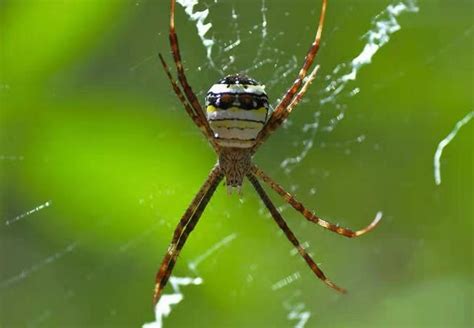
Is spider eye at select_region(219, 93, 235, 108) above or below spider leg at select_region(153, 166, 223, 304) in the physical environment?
above

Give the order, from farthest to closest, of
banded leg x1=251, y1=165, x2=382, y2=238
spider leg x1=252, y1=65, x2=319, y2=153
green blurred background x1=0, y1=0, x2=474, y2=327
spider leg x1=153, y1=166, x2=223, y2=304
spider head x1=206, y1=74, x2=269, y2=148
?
banded leg x1=251, y1=165, x2=382, y2=238
spider leg x1=153, y1=166, x2=223, y2=304
spider leg x1=252, y1=65, x2=319, y2=153
green blurred background x1=0, y1=0, x2=474, y2=327
spider head x1=206, y1=74, x2=269, y2=148

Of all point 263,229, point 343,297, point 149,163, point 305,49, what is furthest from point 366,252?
point 149,163

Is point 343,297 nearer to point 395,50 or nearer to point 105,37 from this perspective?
point 395,50

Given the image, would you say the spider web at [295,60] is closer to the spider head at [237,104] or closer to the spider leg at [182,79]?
the spider leg at [182,79]

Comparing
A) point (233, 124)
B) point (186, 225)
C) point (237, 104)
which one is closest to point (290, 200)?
point (186, 225)

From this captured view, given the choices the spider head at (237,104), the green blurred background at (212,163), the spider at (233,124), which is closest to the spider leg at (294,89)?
the spider at (233,124)

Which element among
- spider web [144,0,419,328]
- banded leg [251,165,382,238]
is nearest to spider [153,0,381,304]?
banded leg [251,165,382,238]

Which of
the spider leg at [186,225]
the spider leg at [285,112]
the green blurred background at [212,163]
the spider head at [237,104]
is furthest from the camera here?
the spider leg at [186,225]

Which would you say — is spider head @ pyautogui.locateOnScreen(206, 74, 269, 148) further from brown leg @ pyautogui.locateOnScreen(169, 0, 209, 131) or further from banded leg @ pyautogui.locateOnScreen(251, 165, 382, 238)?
banded leg @ pyautogui.locateOnScreen(251, 165, 382, 238)
